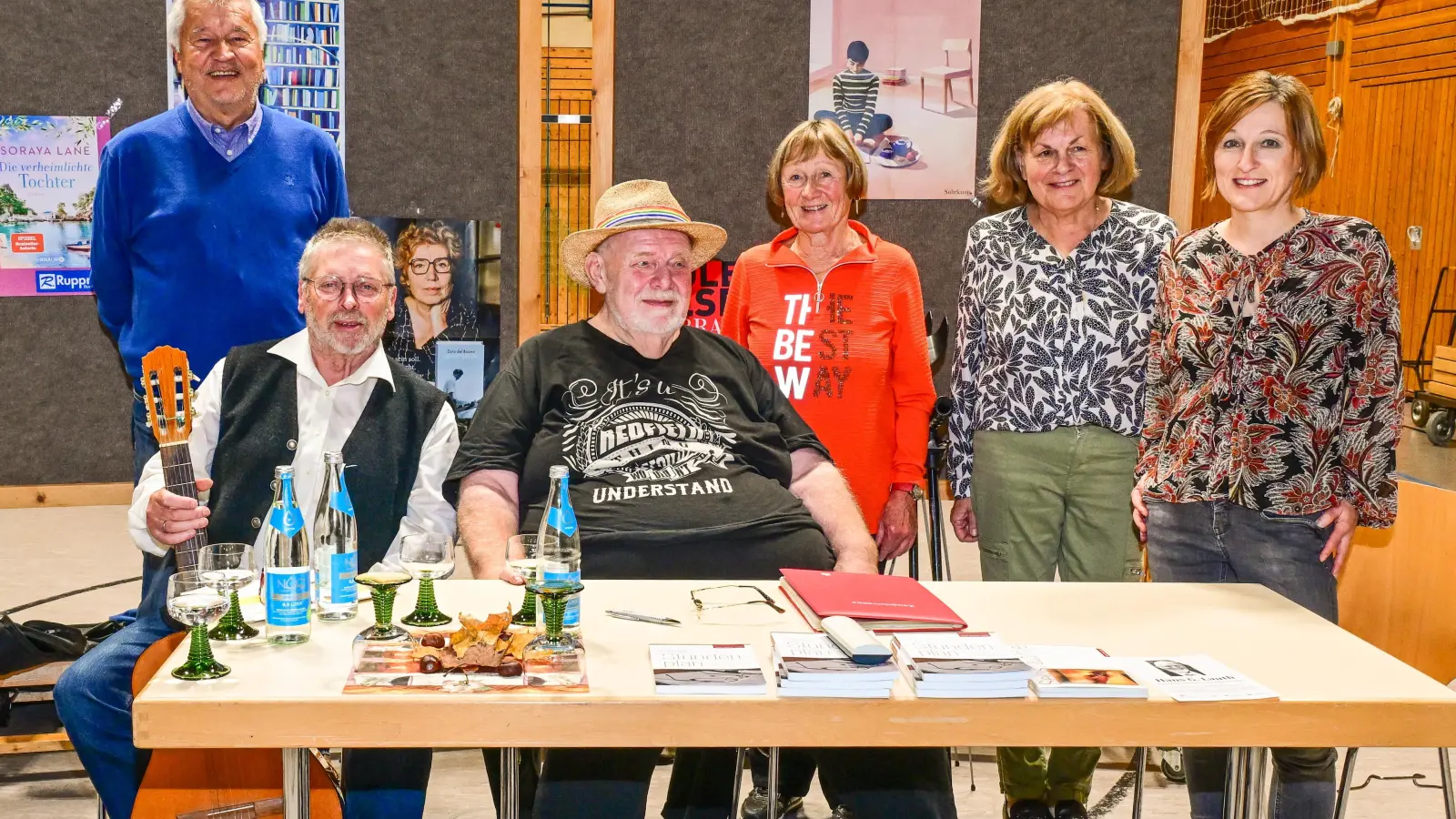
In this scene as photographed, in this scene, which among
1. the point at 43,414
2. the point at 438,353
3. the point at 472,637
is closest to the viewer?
the point at 472,637

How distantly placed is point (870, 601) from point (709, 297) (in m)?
3.37

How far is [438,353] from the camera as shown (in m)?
5.48

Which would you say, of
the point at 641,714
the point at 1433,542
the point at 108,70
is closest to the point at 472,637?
the point at 641,714

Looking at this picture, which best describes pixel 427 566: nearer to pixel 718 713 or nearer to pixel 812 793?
pixel 718 713

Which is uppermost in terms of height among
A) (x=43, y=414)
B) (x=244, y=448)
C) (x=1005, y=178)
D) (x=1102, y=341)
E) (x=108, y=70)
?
(x=108, y=70)

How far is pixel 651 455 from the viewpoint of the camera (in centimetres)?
265

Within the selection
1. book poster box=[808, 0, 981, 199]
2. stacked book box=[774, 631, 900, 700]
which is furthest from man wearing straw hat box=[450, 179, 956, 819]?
book poster box=[808, 0, 981, 199]

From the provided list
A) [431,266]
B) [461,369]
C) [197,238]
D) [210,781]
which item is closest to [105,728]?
[210,781]

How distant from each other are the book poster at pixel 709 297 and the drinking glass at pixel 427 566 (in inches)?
127

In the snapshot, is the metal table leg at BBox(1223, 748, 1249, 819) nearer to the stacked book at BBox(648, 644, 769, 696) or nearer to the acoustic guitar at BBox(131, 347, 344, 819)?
the stacked book at BBox(648, 644, 769, 696)

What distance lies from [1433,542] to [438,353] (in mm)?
3971

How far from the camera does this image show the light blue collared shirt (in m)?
3.12

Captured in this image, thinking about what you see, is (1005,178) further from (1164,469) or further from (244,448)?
(244,448)

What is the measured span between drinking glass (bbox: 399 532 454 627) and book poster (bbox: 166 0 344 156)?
3.95m
